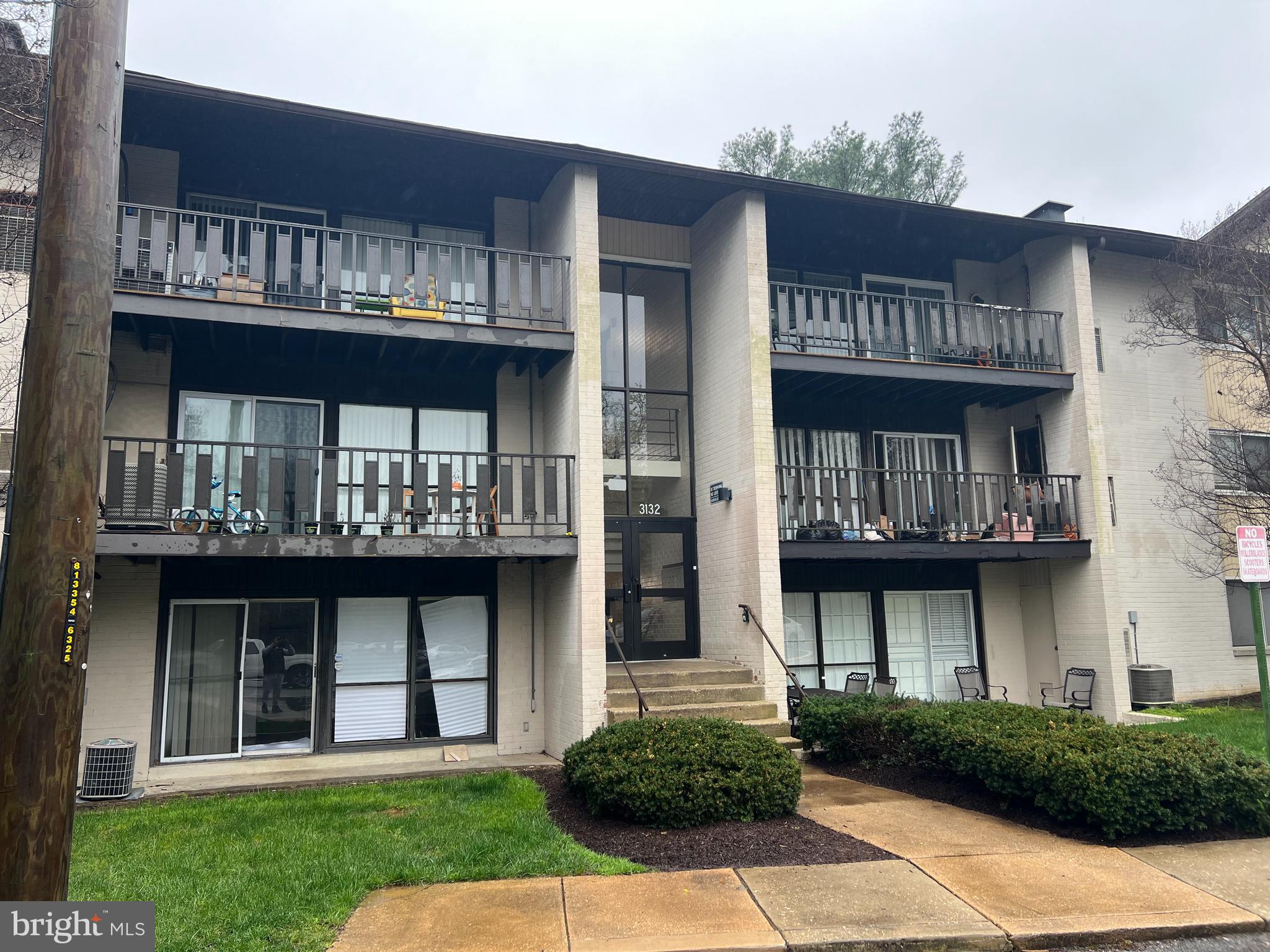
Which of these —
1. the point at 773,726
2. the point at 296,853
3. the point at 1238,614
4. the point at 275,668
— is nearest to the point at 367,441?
the point at 275,668

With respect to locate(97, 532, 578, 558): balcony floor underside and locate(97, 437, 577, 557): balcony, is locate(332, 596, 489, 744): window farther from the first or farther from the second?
locate(97, 532, 578, 558): balcony floor underside

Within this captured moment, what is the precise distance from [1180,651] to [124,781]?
1555cm

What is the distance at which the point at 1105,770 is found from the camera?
707 cm

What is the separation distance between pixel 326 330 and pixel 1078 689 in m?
11.8

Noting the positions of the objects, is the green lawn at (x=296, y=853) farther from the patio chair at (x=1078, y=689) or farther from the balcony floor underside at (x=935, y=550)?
the patio chair at (x=1078, y=689)

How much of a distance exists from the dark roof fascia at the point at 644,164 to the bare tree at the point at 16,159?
100 cm

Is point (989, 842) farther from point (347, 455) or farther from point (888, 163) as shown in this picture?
point (888, 163)

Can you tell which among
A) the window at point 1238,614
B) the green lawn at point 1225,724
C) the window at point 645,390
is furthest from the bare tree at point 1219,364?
the window at point 645,390

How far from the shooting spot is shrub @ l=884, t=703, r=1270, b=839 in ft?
22.9

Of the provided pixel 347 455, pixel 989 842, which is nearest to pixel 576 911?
pixel 989 842

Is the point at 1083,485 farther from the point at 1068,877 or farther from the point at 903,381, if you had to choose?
the point at 1068,877

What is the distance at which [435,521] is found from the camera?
10.9m

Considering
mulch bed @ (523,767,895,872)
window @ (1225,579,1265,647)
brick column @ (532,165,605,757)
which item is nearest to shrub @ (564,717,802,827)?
mulch bed @ (523,767,895,872)

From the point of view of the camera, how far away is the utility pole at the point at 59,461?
347 centimetres
